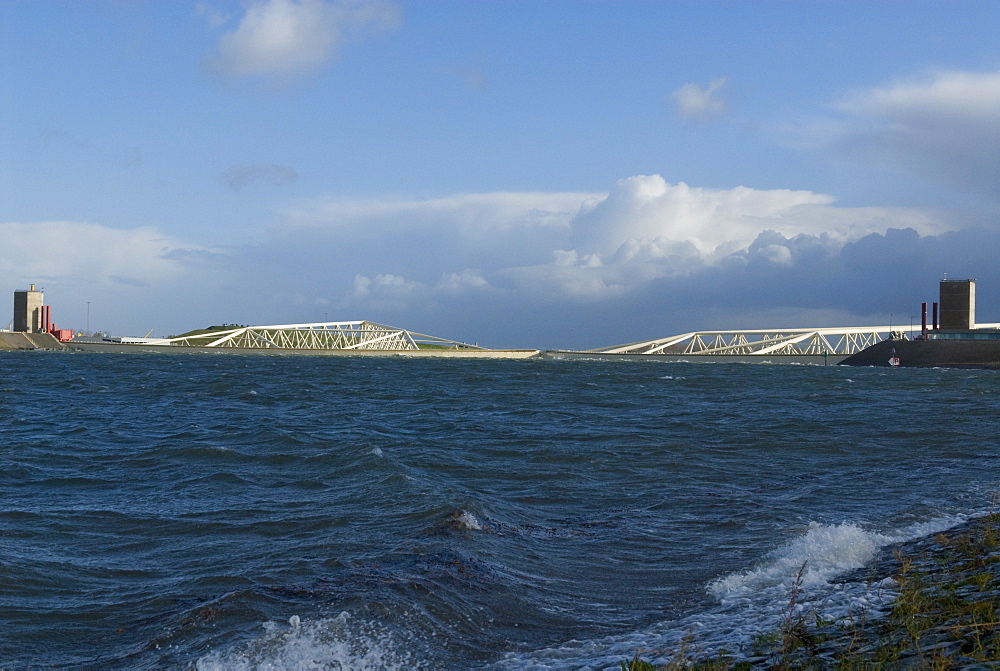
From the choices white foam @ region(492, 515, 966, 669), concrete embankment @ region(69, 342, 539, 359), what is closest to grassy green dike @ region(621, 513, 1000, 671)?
white foam @ region(492, 515, 966, 669)

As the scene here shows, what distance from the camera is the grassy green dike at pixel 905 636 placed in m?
4.84

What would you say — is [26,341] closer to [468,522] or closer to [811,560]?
[468,522]

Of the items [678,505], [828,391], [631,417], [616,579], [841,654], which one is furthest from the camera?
[828,391]

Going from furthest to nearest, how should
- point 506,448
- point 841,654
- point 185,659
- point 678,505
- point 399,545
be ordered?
point 506,448 → point 678,505 → point 399,545 → point 185,659 → point 841,654

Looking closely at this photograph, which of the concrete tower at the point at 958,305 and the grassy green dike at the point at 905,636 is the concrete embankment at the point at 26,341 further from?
the grassy green dike at the point at 905,636

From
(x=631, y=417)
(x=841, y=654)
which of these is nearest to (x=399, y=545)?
(x=841, y=654)

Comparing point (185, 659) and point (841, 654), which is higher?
point (841, 654)

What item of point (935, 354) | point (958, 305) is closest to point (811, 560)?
point (935, 354)

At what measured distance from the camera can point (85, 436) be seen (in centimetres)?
2091

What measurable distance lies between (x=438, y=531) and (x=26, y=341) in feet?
463

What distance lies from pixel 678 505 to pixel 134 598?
25.8 feet

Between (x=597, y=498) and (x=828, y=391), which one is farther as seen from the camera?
(x=828, y=391)

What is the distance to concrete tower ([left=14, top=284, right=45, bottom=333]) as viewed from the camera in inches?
5369

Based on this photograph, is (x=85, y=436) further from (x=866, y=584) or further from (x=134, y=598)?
(x=866, y=584)
